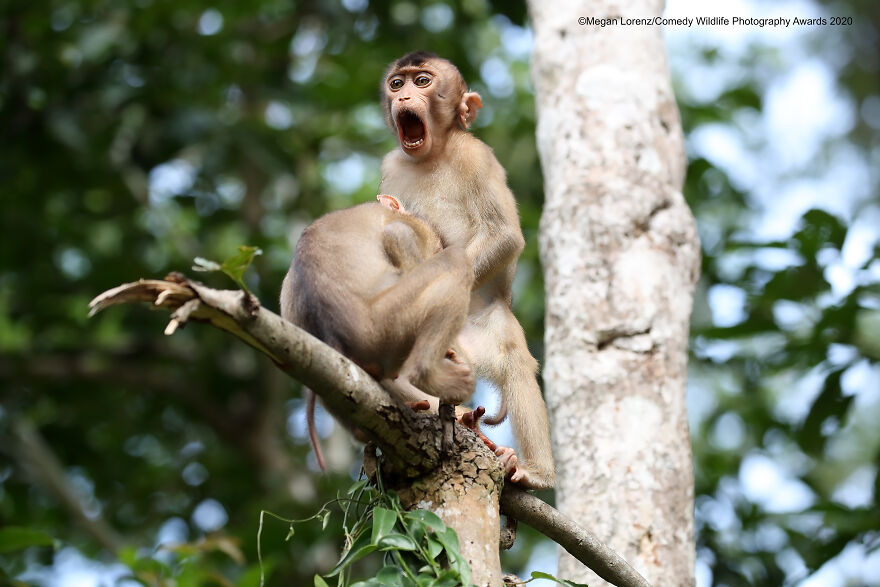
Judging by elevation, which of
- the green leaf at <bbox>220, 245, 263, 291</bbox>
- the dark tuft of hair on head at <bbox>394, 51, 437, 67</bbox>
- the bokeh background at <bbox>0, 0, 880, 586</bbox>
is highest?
the green leaf at <bbox>220, 245, 263, 291</bbox>

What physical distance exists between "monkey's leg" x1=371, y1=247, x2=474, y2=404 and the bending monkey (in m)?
1.21

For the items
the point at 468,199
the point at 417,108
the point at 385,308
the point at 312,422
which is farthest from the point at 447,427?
the point at 417,108

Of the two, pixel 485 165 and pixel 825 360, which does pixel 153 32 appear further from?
pixel 825 360

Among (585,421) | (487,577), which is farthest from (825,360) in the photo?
(487,577)

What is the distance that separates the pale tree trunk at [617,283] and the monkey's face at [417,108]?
68 centimetres

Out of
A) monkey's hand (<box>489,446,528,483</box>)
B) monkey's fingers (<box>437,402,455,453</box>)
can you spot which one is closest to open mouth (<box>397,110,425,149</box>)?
monkey's hand (<box>489,446,528,483</box>)

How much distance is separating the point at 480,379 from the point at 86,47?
17.6ft

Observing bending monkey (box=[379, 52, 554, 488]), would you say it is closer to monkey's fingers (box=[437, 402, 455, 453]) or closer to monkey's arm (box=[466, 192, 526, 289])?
monkey's arm (box=[466, 192, 526, 289])

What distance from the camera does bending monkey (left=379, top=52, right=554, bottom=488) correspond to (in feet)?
16.2

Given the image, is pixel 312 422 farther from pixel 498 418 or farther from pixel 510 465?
pixel 498 418

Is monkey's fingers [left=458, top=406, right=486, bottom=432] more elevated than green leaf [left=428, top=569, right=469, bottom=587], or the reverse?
green leaf [left=428, top=569, right=469, bottom=587]

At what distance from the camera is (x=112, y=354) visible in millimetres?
9906

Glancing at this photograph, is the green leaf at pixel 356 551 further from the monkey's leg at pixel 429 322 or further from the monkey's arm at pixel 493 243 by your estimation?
the monkey's arm at pixel 493 243

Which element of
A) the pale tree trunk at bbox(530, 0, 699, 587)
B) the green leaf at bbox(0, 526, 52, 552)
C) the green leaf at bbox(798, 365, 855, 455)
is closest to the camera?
the pale tree trunk at bbox(530, 0, 699, 587)
